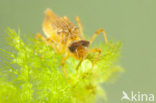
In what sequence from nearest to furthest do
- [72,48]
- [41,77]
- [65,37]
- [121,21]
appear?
[41,77]
[72,48]
[65,37]
[121,21]

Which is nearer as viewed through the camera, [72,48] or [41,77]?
[41,77]

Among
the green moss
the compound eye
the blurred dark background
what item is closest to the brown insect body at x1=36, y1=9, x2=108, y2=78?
the compound eye

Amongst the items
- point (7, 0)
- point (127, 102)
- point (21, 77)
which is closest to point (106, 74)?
point (127, 102)

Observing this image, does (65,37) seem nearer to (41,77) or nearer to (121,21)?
(41,77)

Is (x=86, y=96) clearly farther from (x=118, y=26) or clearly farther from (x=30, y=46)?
(x=118, y=26)

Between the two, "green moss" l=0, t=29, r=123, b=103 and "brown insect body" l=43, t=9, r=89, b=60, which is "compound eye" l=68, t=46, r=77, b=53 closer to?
"brown insect body" l=43, t=9, r=89, b=60

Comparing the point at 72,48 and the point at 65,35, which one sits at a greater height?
the point at 65,35

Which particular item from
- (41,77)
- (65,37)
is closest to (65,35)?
(65,37)
